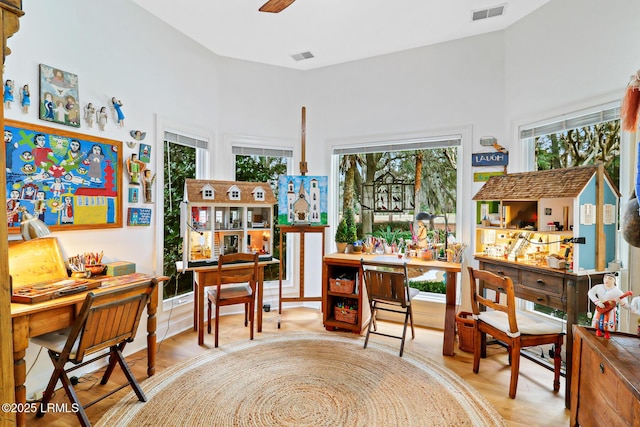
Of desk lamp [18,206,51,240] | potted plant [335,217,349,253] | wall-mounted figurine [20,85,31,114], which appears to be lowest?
potted plant [335,217,349,253]

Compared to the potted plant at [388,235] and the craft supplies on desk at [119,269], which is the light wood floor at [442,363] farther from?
the potted plant at [388,235]

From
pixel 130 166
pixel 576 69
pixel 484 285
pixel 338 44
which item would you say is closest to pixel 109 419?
pixel 130 166

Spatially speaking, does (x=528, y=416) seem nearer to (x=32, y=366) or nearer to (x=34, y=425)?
(x=34, y=425)

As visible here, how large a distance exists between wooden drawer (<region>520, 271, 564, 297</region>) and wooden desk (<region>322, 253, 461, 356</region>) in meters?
0.52

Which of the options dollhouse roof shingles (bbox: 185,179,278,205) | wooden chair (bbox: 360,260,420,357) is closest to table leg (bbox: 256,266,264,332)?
dollhouse roof shingles (bbox: 185,179,278,205)

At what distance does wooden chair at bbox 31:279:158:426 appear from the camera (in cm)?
190

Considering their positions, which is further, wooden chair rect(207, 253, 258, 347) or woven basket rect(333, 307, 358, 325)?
woven basket rect(333, 307, 358, 325)

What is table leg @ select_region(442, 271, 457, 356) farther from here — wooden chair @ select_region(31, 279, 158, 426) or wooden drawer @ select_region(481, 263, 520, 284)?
wooden chair @ select_region(31, 279, 158, 426)

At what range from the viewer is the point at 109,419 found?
6.84 ft

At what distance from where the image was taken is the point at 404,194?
158 inches

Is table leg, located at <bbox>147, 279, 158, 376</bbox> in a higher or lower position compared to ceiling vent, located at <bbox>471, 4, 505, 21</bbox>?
lower

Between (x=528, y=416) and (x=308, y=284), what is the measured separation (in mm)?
2695

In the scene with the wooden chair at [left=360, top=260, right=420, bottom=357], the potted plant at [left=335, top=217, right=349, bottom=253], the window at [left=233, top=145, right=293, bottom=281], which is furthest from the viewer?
the window at [left=233, top=145, right=293, bottom=281]

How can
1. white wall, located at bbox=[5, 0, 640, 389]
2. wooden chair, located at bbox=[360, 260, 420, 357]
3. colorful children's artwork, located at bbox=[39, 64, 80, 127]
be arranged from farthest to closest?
1. wooden chair, located at bbox=[360, 260, 420, 357]
2. white wall, located at bbox=[5, 0, 640, 389]
3. colorful children's artwork, located at bbox=[39, 64, 80, 127]
